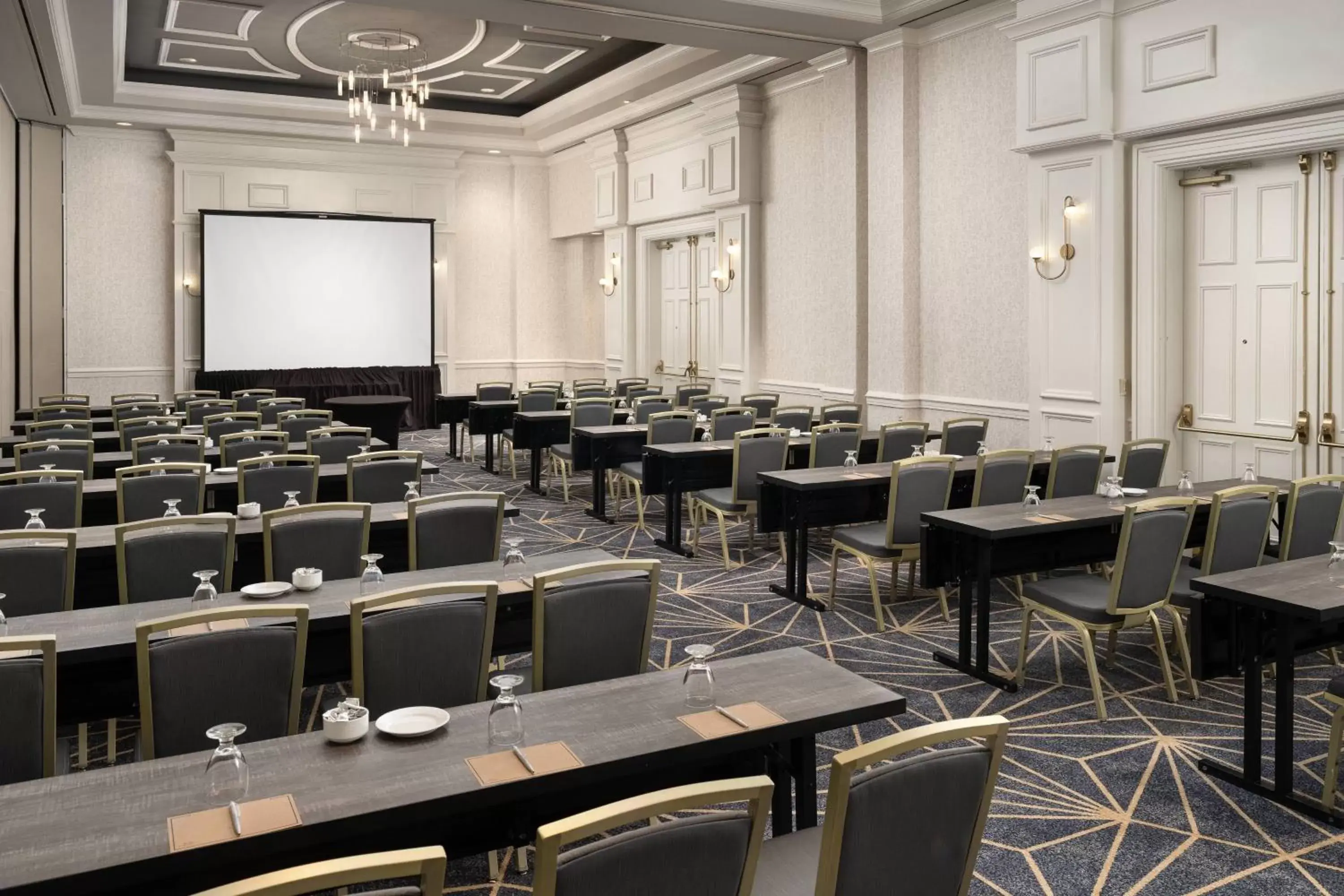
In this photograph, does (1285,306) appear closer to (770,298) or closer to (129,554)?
(770,298)

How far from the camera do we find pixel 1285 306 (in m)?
7.46

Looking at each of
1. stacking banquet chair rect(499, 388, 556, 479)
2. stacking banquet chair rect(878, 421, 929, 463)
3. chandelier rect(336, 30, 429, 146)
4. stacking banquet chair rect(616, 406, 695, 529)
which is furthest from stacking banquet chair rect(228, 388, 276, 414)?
stacking banquet chair rect(878, 421, 929, 463)

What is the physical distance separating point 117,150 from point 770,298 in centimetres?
949

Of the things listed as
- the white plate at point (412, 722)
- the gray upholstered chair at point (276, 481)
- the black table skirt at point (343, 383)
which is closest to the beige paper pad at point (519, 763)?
the white plate at point (412, 722)

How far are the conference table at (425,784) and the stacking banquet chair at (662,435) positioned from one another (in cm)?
567

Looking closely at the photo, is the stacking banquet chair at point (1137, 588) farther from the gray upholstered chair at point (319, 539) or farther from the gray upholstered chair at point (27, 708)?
the gray upholstered chair at point (27, 708)

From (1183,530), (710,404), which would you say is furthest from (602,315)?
(1183,530)

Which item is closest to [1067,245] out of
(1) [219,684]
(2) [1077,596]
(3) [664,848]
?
(2) [1077,596]

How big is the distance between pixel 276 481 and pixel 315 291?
35.8ft

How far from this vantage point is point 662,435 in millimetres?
8844

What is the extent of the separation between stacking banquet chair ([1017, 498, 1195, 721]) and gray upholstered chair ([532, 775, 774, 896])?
10.4ft

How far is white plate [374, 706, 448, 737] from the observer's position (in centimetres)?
265

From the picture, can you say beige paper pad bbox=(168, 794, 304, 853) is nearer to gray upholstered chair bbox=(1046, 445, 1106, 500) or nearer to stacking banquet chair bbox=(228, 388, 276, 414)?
gray upholstered chair bbox=(1046, 445, 1106, 500)

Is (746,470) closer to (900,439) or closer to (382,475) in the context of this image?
(900,439)
